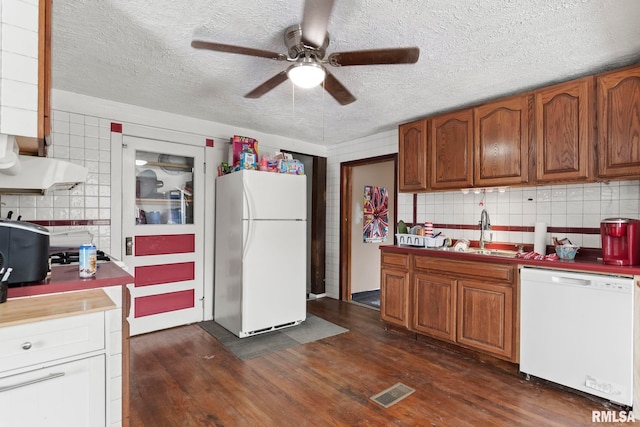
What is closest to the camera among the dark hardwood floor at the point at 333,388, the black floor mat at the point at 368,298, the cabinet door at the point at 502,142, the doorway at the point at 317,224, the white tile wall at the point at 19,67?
the white tile wall at the point at 19,67

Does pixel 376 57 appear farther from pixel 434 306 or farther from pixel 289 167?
pixel 434 306

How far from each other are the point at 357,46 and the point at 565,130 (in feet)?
5.50

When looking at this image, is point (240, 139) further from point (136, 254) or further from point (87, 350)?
point (87, 350)

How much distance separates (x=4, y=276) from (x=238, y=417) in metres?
1.40

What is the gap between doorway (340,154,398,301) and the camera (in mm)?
4629

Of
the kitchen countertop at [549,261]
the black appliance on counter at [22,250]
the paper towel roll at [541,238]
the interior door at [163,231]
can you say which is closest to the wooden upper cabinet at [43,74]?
the black appliance on counter at [22,250]

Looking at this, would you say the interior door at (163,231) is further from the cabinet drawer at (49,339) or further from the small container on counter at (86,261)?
the cabinet drawer at (49,339)

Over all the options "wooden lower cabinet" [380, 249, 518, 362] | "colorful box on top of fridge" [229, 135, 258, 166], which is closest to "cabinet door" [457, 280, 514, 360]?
"wooden lower cabinet" [380, 249, 518, 362]

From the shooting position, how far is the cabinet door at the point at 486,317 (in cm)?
250

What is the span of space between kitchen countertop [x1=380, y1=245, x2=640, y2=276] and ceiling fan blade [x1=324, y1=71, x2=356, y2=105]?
1.62 meters

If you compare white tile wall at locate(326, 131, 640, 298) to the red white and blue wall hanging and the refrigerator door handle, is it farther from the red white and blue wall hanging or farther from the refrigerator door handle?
the refrigerator door handle

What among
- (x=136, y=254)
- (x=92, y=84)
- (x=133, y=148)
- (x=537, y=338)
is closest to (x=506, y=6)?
(x=537, y=338)

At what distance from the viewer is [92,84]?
2.71 metres

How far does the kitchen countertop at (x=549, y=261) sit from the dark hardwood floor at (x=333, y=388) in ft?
2.81
